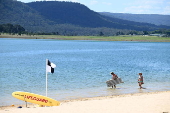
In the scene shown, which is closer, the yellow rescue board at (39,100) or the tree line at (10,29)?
the yellow rescue board at (39,100)

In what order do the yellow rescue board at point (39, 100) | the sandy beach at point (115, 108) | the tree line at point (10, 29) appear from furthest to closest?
the tree line at point (10, 29), the yellow rescue board at point (39, 100), the sandy beach at point (115, 108)

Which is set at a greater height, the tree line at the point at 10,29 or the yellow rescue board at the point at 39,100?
the tree line at the point at 10,29

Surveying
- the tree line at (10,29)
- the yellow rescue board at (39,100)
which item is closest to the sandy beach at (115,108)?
the yellow rescue board at (39,100)

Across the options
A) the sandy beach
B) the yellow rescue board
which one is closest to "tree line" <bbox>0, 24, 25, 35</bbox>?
the yellow rescue board

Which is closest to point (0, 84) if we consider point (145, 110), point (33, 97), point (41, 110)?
point (33, 97)

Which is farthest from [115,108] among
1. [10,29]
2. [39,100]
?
[10,29]

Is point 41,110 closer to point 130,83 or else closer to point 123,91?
point 123,91

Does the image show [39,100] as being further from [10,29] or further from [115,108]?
[10,29]

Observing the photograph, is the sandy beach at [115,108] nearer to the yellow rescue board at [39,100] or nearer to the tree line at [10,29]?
the yellow rescue board at [39,100]

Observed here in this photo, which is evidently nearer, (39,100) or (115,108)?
(115,108)

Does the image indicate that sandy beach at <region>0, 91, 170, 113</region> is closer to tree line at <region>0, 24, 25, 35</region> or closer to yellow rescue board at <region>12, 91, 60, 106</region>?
yellow rescue board at <region>12, 91, 60, 106</region>

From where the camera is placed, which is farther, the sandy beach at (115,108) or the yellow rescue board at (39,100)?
the yellow rescue board at (39,100)

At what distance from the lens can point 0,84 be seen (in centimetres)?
A: 2538

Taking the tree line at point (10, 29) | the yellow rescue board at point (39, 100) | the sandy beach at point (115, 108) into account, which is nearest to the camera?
the sandy beach at point (115, 108)
